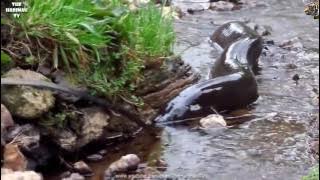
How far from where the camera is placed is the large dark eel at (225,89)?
541 cm

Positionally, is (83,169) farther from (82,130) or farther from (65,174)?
(82,130)

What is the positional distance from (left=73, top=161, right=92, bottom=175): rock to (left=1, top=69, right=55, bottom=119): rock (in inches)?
16.7

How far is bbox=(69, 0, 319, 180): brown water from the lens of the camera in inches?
167

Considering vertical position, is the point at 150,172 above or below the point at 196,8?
below

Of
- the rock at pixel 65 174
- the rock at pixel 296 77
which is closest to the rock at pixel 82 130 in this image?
the rock at pixel 65 174

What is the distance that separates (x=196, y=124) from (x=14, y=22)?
A: 5.77ft

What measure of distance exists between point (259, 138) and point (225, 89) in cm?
90

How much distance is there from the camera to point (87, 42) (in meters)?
4.63

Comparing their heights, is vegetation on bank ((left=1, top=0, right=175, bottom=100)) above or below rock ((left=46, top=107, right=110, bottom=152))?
above

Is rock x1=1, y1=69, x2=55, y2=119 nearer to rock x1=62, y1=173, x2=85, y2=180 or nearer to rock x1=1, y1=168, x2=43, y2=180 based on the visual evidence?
rock x1=62, y1=173, x2=85, y2=180

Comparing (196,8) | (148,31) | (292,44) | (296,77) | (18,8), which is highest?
(18,8)

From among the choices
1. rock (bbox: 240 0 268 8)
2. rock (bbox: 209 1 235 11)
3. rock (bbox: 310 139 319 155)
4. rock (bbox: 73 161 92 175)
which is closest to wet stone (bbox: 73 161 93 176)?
rock (bbox: 73 161 92 175)

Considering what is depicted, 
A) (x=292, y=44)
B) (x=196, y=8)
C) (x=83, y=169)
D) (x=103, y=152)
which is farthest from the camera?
(x=196, y=8)

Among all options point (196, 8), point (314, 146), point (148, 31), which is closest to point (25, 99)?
point (148, 31)
